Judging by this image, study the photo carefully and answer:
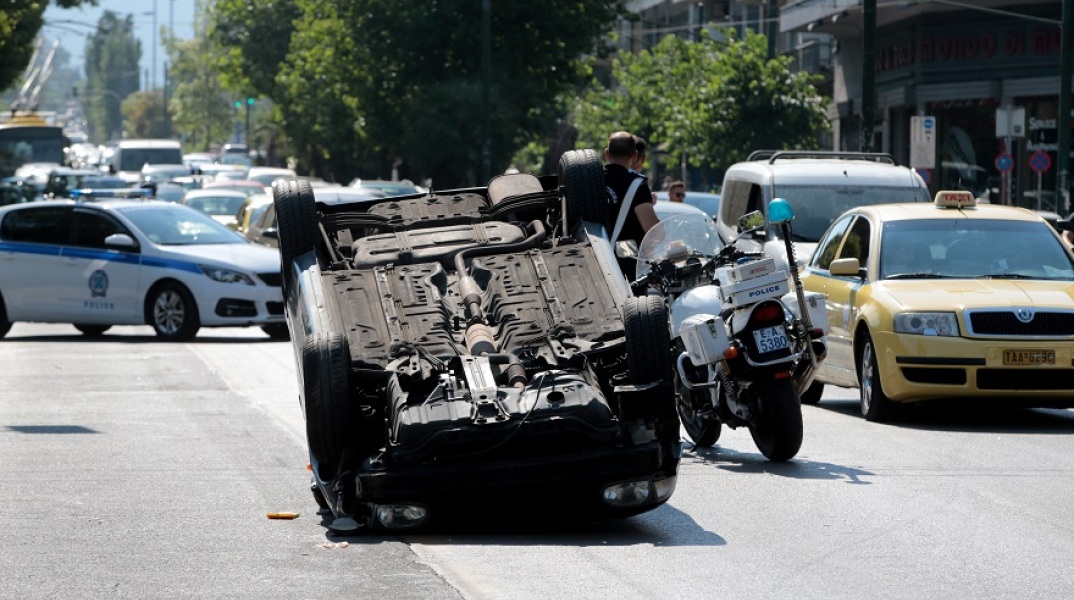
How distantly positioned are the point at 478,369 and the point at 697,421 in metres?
3.25

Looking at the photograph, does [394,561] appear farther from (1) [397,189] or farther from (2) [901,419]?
(1) [397,189]

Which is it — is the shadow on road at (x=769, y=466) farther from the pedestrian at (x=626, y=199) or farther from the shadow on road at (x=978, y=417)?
the shadow on road at (x=978, y=417)

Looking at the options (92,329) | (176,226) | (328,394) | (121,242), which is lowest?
(92,329)

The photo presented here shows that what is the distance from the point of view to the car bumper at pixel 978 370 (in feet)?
42.9

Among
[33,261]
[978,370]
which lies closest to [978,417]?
[978,370]

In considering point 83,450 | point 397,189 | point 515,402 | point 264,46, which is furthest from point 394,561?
point 264,46

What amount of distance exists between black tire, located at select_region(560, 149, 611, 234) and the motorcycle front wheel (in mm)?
1492

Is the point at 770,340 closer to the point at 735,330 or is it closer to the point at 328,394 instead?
the point at 735,330

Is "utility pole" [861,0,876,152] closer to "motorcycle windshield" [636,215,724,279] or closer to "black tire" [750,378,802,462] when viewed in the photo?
"motorcycle windshield" [636,215,724,279]

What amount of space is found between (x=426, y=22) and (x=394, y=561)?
44.4 metres

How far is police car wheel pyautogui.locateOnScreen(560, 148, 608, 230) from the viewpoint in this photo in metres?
10.4

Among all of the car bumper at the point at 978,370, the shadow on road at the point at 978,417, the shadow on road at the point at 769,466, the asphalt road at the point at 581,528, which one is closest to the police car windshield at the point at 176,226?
the asphalt road at the point at 581,528

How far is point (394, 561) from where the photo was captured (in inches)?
319

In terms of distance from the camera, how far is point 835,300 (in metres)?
14.9
